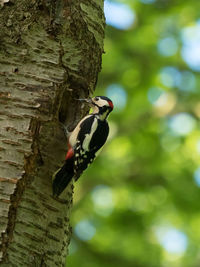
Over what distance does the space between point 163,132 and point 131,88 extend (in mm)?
953

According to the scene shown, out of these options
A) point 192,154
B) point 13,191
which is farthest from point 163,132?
point 13,191

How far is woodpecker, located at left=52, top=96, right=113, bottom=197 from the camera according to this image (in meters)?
3.66

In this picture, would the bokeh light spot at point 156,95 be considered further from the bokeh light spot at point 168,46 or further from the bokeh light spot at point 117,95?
the bokeh light spot at point 168,46

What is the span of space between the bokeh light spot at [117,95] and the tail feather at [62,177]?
574 centimetres

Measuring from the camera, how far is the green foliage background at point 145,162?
8875 mm

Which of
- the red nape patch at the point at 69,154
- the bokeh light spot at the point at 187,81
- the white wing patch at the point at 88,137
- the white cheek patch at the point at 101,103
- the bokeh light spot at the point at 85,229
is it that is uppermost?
the bokeh light spot at the point at 187,81

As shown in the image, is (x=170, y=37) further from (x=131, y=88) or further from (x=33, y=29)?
(x=33, y=29)

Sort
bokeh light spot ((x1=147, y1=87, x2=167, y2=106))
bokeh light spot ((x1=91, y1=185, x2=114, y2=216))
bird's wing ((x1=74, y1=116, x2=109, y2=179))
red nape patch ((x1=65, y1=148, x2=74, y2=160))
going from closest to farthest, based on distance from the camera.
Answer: red nape patch ((x1=65, y1=148, x2=74, y2=160))
bird's wing ((x1=74, y1=116, x2=109, y2=179))
bokeh light spot ((x1=147, y1=87, x2=167, y2=106))
bokeh light spot ((x1=91, y1=185, x2=114, y2=216))

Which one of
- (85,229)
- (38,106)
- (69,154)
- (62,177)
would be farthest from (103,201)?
(38,106)

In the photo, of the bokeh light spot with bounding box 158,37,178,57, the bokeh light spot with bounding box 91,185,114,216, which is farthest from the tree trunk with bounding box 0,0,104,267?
the bokeh light spot with bounding box 91,185,114,216

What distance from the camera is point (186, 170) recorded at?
29.5 ft

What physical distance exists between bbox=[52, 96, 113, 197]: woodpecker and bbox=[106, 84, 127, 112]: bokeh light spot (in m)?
4.52

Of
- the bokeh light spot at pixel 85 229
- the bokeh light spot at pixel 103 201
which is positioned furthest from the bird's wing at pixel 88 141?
the bokeh light spot at pixel 85 229

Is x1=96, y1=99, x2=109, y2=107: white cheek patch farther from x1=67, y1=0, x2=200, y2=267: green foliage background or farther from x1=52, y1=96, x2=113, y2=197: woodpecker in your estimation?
x1=67, y1=0, x2=200, y2=267: green foliage background
